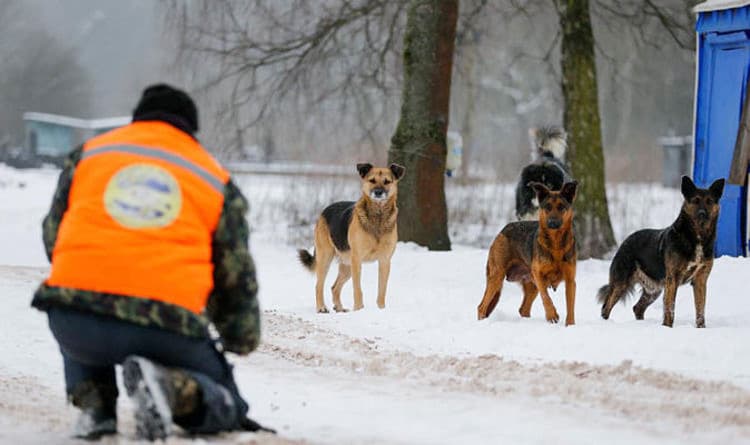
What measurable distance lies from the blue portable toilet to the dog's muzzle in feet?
15.3

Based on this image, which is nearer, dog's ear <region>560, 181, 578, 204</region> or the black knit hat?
the black knit hat

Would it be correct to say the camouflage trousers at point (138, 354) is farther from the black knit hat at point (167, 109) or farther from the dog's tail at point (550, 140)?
the dog's tail at point (550, 140)

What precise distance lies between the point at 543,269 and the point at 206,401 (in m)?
5.36

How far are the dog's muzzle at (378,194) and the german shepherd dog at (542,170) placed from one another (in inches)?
126

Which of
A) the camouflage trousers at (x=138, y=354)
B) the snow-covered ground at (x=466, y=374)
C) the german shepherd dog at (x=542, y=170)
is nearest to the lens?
the camouflage trousers at (x=138, y=354)

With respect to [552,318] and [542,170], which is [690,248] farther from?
[542,170]

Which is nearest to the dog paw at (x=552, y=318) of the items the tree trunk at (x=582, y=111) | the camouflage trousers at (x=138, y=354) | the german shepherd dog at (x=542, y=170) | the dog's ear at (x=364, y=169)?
the dog's ear at (x=364, y=169)

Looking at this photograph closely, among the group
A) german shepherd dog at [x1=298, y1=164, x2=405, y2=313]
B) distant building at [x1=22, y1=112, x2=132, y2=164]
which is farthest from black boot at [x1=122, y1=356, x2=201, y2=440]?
distant building at [x1=22, y1=112, x2=132, y2=164]

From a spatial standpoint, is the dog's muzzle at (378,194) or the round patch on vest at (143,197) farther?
the dog's muzzle at (378,194)

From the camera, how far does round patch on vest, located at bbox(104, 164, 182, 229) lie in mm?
4211

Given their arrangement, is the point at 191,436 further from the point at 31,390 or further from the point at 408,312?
the point at 408,312

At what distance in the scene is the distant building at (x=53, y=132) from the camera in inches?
2388

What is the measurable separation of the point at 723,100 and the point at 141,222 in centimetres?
1070

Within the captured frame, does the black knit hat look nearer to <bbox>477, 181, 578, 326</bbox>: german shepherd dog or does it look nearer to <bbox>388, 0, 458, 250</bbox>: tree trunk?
<bbox>477, 181, 578, 326</bbox>: german shepherd dog
